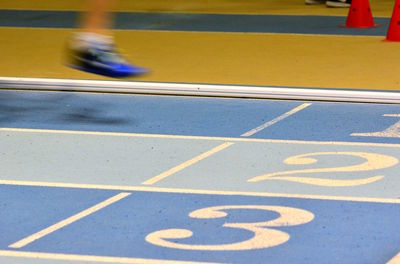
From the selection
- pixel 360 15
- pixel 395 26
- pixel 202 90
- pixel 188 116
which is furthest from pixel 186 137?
pixel 360 15

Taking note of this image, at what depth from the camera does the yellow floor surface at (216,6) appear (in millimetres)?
12219

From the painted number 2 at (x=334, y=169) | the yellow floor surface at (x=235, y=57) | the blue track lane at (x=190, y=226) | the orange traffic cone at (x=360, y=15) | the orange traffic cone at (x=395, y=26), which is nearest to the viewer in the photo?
the blue track lane at (x=190, y=226)

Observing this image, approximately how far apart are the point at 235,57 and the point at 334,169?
12.4 feet

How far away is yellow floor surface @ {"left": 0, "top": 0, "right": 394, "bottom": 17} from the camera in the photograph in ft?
40.1

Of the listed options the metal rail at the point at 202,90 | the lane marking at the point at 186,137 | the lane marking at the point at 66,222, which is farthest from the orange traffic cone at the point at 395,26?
the lane marking at the point at 66,222

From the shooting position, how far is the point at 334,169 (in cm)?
530

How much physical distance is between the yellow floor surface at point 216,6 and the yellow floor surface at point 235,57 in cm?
189

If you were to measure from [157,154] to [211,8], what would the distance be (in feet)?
22.9

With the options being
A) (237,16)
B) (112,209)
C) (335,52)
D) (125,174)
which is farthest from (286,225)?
(237,16)

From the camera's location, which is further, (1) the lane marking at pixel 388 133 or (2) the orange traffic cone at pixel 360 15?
(2) the orange traffic cone at pixel 360 15

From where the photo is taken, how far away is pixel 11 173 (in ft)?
17.3

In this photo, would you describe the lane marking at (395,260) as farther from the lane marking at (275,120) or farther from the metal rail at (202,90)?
the metal rail at (202,90)

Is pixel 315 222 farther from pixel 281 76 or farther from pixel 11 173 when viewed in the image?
pixel 281 76

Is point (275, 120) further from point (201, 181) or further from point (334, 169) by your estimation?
point (201, 181)
